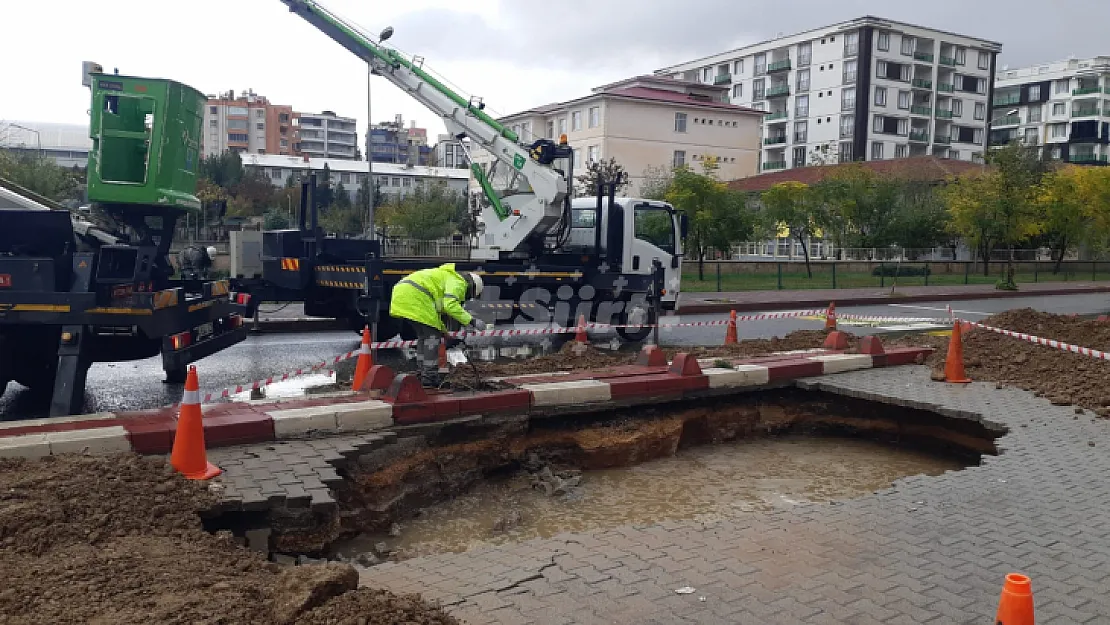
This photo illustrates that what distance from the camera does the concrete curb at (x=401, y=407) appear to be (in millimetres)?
5188

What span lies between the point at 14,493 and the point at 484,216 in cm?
1136

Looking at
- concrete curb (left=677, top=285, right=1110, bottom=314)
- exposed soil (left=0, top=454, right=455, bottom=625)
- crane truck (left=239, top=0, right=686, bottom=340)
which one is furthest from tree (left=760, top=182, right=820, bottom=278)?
exposed soil (left=0, top=454, right=455, bottom=625)

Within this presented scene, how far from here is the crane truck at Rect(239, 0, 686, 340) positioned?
12422mm

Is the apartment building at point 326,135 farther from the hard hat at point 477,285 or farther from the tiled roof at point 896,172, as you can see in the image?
the hard hat at point 477,285

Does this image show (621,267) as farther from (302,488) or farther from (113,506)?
(113,506)

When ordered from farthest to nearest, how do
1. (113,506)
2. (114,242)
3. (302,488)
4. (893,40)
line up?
1. (893,40)
2. (114,242)
3. (302,488)
4. (113,506)

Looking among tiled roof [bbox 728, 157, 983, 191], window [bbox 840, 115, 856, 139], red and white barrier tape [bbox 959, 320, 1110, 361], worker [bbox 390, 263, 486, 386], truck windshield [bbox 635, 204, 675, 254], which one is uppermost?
window [bbox 840, 115, 856, 139]

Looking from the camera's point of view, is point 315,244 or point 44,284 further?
point 315,244

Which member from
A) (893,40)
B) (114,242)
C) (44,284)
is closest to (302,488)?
(44,284)

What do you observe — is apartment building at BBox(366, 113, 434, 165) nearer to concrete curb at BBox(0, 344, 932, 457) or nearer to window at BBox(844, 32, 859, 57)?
window at BBox(844, 32, 859, 57)

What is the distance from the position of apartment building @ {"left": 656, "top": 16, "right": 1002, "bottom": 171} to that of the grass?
23454mm

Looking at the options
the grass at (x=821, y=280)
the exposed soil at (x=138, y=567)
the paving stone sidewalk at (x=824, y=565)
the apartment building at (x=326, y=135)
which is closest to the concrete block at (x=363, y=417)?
the exposed soil at (x=138, y=567)

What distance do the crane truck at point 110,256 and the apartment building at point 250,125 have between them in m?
107

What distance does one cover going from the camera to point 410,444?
19.9 feet
